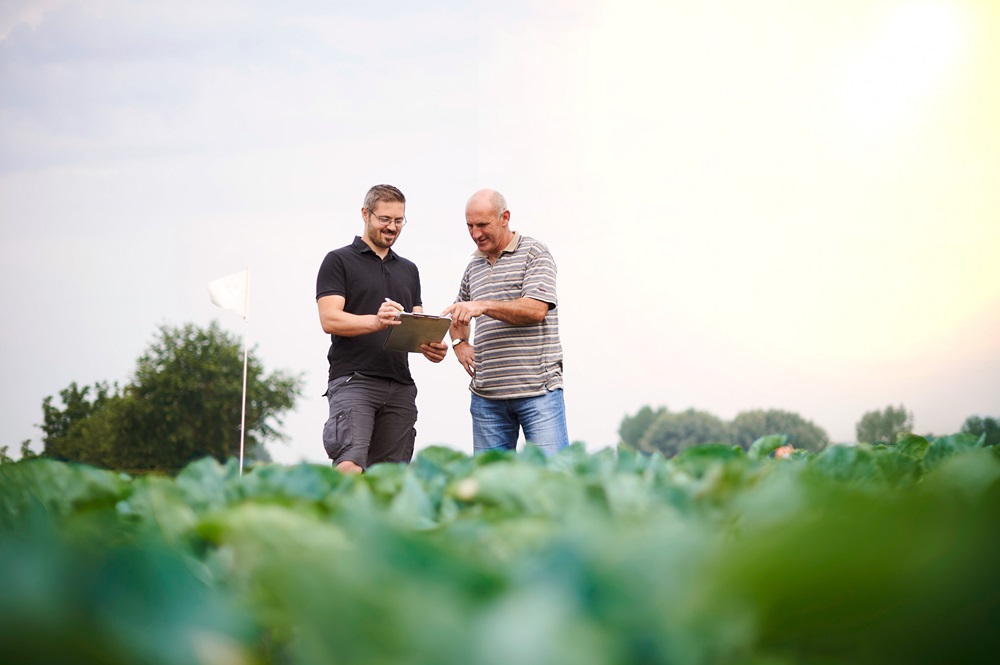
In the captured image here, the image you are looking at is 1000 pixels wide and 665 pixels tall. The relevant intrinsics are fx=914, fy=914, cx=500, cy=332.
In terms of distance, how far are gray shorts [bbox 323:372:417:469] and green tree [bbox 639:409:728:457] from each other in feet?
323

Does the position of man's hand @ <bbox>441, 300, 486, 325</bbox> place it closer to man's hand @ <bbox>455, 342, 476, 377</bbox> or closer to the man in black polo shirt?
the man in black polo shirt

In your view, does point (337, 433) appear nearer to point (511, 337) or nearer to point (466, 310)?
point (466, 310)

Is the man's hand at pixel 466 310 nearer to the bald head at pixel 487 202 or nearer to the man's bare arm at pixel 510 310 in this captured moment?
the man's bare arm at pixel 510 310

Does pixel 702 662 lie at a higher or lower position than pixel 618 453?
lower

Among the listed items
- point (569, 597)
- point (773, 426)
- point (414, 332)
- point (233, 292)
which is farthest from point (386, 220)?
point (773, 426)

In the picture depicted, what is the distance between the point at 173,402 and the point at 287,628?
47.7 m

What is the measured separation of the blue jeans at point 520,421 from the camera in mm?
6402

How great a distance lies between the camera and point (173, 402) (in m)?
45.5

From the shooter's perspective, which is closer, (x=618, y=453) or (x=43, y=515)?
(x=43, y=515)

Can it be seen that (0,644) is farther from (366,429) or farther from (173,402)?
(173,402)

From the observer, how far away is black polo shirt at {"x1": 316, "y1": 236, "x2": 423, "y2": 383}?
6402 mm

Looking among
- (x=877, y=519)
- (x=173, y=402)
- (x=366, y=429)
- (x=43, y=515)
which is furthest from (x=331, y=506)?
(x=173, y=402)

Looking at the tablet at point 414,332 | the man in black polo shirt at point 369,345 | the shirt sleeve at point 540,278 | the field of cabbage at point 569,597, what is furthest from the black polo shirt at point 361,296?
the field of cabbage at point 569,597

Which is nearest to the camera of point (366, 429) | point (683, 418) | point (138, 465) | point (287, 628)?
point (287, 628)
